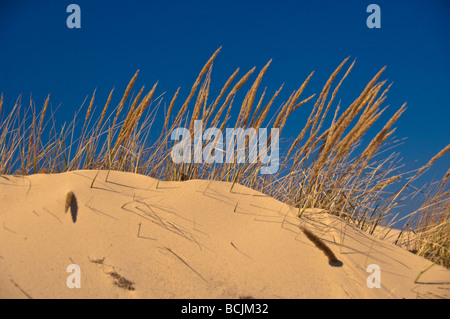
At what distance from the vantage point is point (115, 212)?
63.7 inches

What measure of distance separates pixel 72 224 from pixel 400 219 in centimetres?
193

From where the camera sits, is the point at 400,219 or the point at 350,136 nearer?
the point at 350,136

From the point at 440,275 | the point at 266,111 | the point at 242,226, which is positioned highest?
the point at 266,111

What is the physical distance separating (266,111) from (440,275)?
129 centimetres

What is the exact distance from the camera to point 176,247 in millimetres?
1464

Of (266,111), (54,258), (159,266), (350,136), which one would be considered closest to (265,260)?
(159,266)

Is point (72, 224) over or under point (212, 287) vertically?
over

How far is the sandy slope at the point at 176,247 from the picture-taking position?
1.26 meters

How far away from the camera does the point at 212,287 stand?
128 cm

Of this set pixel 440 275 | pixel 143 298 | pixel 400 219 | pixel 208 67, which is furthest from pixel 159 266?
pixel 400 219

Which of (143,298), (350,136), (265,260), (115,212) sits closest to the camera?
(143,298)

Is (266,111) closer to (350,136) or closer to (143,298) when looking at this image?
(350,136)

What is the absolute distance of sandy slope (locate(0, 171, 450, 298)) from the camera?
126 centimetres

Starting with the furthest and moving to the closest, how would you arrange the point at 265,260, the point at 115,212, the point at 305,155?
the point at 305,155 → the point at 115,212 → the point at 265,260
